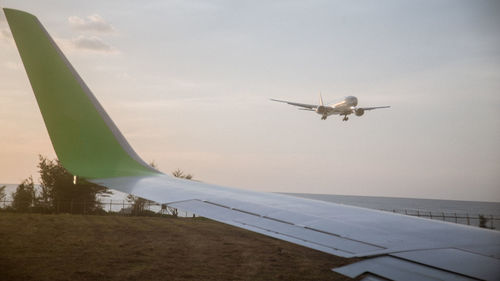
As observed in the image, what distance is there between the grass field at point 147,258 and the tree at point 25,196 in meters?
18.8

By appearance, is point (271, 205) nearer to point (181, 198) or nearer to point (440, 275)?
point (181, 198)

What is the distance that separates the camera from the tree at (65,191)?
27734mm

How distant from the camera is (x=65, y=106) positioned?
282cm

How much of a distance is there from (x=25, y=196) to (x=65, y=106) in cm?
3169

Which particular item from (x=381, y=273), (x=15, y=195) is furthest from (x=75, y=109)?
(x=15, y=195)

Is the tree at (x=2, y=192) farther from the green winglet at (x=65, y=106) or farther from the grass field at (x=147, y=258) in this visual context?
the green winglet at (x=65, y=106)

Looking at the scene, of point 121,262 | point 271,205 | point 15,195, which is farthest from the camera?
point 15,195

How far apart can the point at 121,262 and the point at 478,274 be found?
23.9 ft

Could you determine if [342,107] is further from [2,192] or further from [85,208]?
[2,192]

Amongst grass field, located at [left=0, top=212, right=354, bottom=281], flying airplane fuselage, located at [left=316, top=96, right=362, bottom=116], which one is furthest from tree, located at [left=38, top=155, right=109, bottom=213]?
flying airplane fuselage, located at [left=316, top=96, right=362, bottom=116]

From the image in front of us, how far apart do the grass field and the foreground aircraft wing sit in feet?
Answer: 13.2

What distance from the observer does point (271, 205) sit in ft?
8.32

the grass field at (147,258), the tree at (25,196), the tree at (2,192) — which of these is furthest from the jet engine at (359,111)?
the tree at (2,192)

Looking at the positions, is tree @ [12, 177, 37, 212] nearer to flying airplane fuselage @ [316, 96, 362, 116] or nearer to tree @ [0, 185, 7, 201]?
tree @ [0, 185, 7, 201]
